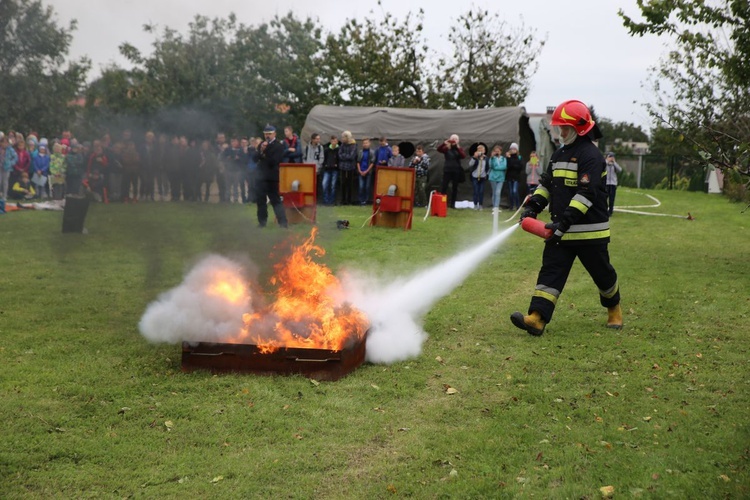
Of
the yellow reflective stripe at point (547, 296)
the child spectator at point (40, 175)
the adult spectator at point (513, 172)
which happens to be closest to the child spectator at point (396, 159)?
the adult spectator at point (513, 172)

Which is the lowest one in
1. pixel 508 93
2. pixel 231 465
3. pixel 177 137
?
pixel 231 465

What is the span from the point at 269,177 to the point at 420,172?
821 centimetres

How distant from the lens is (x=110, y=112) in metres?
7.34

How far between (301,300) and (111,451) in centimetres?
263

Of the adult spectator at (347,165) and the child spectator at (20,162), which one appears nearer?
the child spectator at (20,162)

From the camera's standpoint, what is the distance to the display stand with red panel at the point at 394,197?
1678 centimetres

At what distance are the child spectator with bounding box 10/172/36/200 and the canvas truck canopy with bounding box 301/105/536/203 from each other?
8.55 m

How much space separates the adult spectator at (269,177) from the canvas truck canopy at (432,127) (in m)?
8.85

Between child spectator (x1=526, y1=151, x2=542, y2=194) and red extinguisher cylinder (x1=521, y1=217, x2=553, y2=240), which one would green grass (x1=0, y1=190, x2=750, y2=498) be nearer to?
red extinguisher cylinder (x1=521, y1=217, x2=553, y2=240)

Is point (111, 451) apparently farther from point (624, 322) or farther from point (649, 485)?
point (624, 322)

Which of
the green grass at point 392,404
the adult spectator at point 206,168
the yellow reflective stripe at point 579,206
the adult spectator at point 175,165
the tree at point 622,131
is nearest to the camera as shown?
the green grass at point 392,404

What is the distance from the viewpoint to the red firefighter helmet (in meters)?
7.54

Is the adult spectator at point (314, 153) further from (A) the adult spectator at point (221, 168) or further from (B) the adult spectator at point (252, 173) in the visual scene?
(A) the adult spectator at point (221, 168)

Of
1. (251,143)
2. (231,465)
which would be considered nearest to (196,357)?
(231,465)
